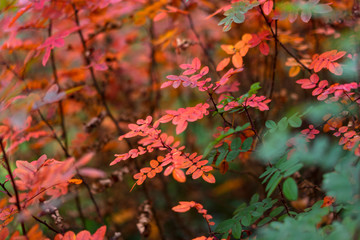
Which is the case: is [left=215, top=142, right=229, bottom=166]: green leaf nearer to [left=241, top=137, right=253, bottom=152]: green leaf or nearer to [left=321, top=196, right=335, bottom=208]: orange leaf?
[left=241, top=137, right=253, bottom=152]: green leaf

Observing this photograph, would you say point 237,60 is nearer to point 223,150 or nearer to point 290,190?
point 223,150

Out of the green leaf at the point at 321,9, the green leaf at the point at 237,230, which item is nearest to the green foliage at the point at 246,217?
the green leaf at the point at 237,230

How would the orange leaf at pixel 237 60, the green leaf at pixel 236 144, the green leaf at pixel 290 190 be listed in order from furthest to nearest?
the orange leaf at pixel 237 60
the green leaf at pixel 236 144
the green leaf at pixel 290 190

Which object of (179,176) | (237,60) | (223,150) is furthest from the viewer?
(237,60)

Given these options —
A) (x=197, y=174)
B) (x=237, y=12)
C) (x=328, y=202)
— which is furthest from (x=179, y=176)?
(x=237, y=12)

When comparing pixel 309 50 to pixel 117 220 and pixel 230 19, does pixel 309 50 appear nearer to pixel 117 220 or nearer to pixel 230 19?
pixel 230 19

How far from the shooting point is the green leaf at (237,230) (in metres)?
0.95

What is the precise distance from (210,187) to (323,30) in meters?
1.46

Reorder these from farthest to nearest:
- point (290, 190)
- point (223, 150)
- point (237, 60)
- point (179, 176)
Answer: point (237, 60)
point (223, 150)
point (179, 176)
point (290, 190)

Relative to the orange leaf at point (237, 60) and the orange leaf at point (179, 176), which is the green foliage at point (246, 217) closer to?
the orange leaf at point (179, 176)

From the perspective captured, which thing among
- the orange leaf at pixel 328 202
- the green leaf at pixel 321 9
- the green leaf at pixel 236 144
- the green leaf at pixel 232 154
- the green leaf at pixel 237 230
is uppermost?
the green leaf at pixel 321 9

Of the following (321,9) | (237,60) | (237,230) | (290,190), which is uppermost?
(321,9)

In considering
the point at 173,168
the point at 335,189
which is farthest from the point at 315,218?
the point at 173,168

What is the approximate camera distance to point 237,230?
3.15 feet
